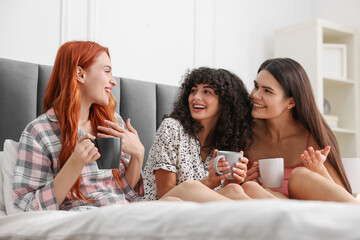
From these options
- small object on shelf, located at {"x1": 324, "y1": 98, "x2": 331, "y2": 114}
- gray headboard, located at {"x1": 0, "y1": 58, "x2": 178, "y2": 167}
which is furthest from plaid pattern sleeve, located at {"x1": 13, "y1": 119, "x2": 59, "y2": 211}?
small object on shelf, located at {"x1": 324, "y1": 98, "x2": 331, "y2": 114}

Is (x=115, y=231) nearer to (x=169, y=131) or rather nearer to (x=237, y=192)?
(x=237, y=192)

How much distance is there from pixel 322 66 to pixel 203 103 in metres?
1.80

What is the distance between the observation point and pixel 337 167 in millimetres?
1834

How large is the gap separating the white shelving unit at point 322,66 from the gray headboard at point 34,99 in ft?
4.77

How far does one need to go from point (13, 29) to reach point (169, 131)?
1060mm

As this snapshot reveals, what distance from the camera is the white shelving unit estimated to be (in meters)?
3.23

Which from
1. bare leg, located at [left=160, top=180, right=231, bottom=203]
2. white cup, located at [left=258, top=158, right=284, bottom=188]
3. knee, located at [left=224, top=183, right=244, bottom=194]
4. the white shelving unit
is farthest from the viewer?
the white shelving unit

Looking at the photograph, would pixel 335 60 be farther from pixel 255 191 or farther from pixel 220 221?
pixel 220 221

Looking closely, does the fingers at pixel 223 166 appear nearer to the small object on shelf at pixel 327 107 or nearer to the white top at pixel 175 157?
the white top at pixel 175 157

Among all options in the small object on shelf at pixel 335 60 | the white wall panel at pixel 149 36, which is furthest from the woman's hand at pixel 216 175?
the small object on shelf at pixel 335 60

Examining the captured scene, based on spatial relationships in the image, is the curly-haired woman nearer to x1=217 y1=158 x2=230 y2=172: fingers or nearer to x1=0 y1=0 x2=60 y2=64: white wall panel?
x1=217 y1=158 x2=230 y2=172: fingers

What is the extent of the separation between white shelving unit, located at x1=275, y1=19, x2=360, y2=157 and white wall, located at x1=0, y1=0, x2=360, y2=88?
0.64 ft

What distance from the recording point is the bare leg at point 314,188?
1.29 meters

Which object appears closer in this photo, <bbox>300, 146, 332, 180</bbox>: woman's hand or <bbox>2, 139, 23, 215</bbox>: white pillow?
<bbox>2, 139, 23, 215</bbox>: white pillow
